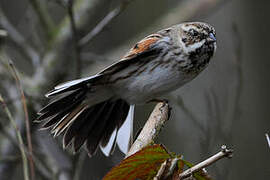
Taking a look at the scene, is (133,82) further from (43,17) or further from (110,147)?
(43,17)

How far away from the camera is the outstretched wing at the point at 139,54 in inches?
116

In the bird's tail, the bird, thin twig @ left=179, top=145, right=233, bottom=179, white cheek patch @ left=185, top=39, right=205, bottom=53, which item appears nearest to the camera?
thin twig @ left=179, top=145, right=233, bottom=179

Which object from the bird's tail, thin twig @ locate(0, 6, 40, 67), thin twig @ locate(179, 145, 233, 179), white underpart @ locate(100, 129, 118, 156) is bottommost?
thin twig @ locate(179, 145, 233, 179)

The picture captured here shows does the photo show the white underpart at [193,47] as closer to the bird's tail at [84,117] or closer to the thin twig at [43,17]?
the bird's tail at [84,117]

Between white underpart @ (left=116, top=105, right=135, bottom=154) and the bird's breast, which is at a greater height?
the bird's breast

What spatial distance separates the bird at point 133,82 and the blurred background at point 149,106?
0.28 m

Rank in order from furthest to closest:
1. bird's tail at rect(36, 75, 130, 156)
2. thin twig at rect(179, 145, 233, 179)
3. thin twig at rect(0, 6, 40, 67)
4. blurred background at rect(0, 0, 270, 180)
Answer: thin twig at rect(0, 6, 40, 67)
blurred background at rect(0, 0, 270, 180)
bird's tail at rect(36, 75, 130, 156)
thin twig at rect(179, 145, 233, 179)

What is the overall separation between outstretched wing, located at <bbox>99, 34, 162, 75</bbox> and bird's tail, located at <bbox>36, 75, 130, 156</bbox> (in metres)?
0.13

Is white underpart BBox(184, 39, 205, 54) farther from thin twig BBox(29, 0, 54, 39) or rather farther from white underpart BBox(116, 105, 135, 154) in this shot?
thin twig BBox(29, 0, 54, 39)

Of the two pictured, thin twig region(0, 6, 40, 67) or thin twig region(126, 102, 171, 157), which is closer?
thin twig region(126, 102, 171, 157)

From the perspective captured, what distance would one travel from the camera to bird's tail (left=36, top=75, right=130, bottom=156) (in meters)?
2.82

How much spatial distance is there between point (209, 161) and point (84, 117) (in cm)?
185

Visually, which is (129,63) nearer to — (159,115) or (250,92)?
(159,115)

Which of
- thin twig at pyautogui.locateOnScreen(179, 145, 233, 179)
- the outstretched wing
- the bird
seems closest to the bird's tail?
the bird
